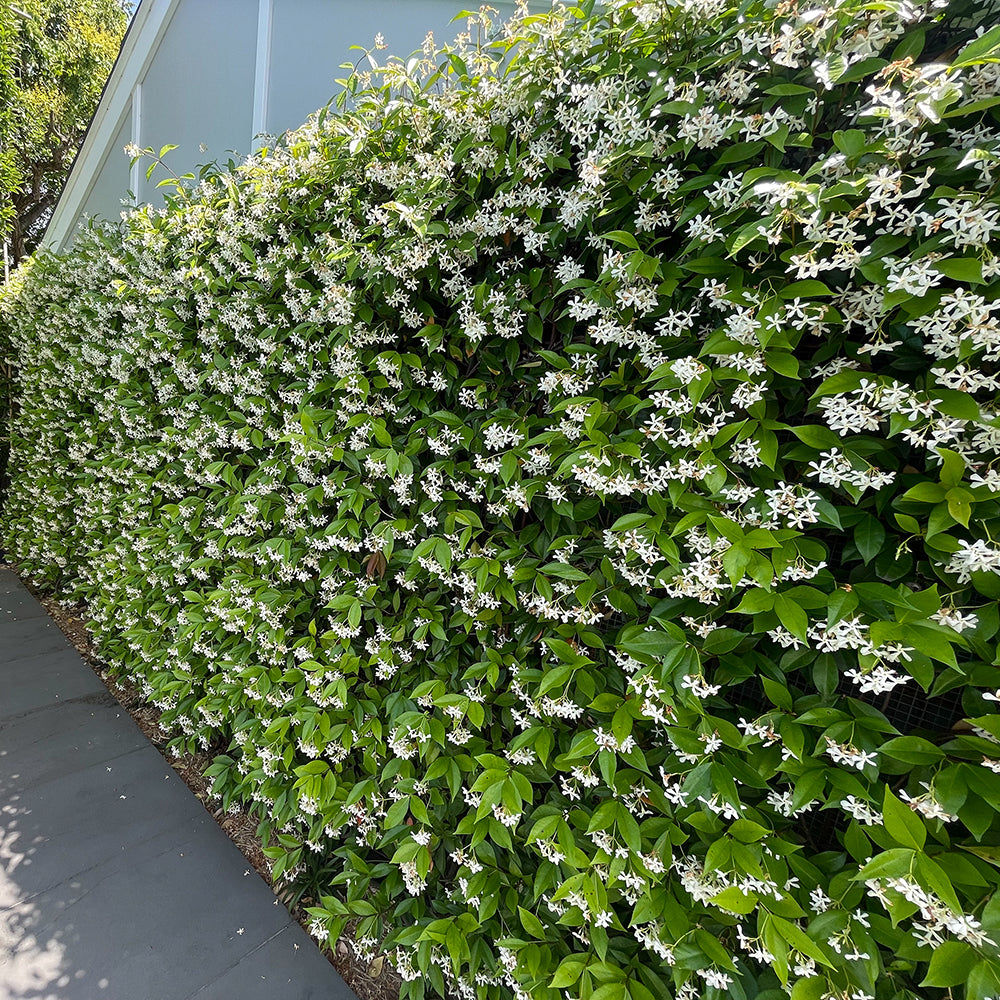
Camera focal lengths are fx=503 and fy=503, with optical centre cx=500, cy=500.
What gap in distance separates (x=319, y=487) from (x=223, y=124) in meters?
3.87

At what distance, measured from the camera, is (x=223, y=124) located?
3959 mm

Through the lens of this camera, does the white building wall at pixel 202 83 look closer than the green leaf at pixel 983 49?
No

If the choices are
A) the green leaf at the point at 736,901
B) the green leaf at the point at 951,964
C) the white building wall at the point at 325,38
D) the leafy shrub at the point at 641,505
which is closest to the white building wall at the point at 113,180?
the white building wall at the point at 325,38

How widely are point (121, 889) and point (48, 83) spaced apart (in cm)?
1710

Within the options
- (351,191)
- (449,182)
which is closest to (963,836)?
(449,182)

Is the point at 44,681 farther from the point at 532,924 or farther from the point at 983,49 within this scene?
the point at 983,49

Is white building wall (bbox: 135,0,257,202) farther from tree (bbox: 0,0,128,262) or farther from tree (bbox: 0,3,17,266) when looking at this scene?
tree (bbox: 0,0,128,262)

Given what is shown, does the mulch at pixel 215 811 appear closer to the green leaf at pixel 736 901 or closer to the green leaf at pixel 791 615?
the green leaf at pixel 736 901

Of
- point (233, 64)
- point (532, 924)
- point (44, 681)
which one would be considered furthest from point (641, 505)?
point (233, 64)

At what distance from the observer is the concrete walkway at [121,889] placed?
5.94ft

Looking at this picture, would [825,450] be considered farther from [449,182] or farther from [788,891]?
[449,182]

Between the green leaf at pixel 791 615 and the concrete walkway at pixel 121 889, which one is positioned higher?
the green leaf at pixel 791 615

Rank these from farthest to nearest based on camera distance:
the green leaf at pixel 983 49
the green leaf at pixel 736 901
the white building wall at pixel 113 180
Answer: the white building wall at pixel 113 180 < the green leaf at pixel 736 901 < the green leaf at pixel 983 49

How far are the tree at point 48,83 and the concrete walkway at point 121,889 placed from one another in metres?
12.2
